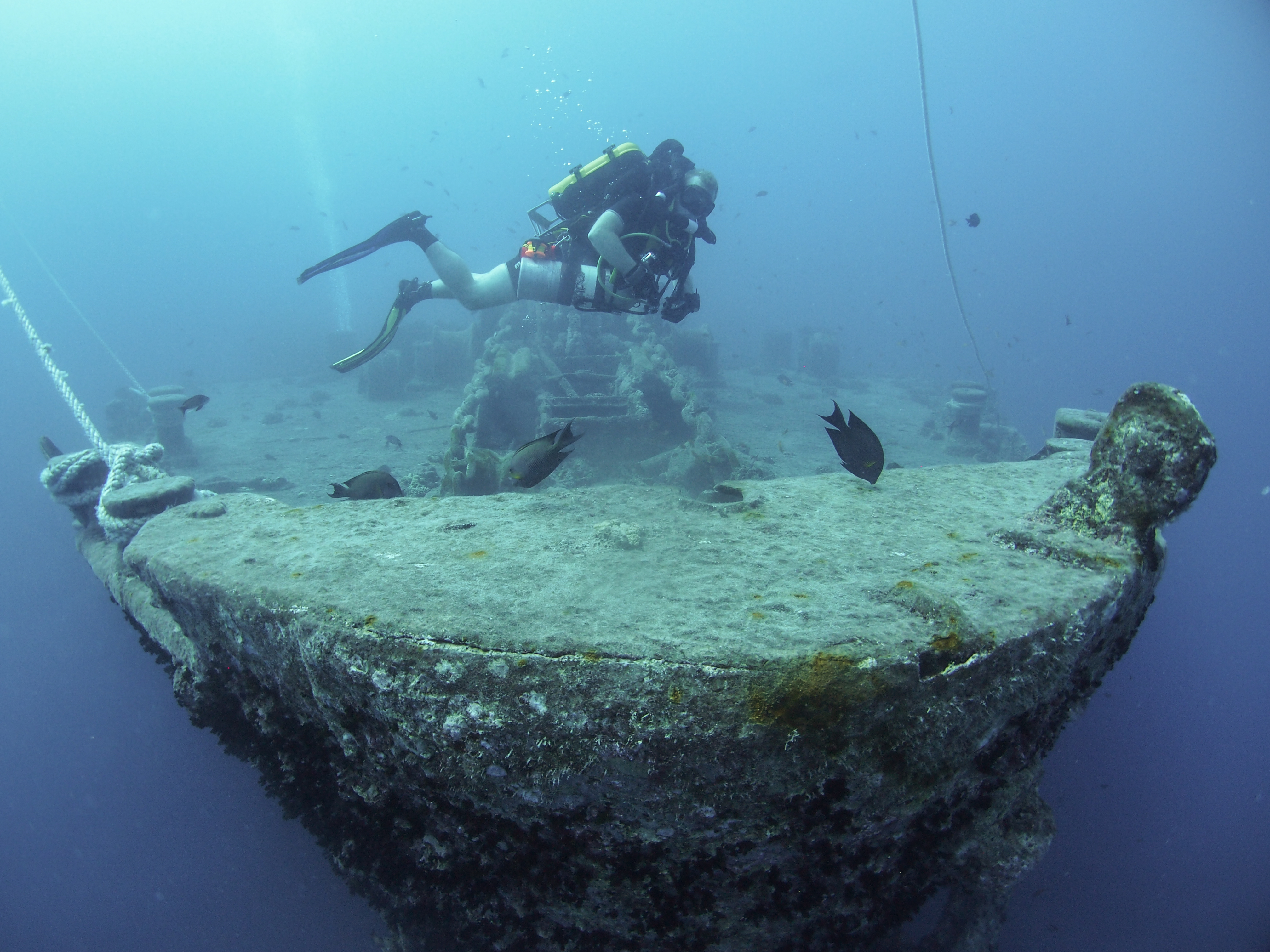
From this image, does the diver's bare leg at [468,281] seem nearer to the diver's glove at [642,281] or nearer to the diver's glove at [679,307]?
the diver's glove at [642,281]

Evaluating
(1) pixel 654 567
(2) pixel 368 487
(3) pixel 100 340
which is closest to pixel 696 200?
(2) pixel 368 487

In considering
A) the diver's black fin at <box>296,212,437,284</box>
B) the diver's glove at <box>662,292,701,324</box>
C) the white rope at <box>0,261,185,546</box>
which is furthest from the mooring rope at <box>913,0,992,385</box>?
the white rope at <box>0,261,185,546</box>

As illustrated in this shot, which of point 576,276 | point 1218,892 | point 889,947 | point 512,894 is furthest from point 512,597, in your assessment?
point 1218,892

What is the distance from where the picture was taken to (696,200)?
272 inches

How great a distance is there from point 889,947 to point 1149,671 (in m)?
5.57

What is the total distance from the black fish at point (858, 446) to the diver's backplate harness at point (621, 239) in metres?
4.56

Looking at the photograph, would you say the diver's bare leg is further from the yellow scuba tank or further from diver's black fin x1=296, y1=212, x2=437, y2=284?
the yellow scuba tank

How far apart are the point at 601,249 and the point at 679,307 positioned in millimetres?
1313

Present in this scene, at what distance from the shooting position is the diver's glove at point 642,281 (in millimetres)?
6824

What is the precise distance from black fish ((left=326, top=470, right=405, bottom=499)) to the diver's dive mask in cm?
521

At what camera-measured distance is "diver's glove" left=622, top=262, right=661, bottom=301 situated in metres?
6.82

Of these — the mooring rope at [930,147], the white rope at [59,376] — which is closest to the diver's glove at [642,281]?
the white rope at [59,376]

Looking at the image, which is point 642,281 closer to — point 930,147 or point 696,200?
point 696,200

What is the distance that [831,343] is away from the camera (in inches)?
890
